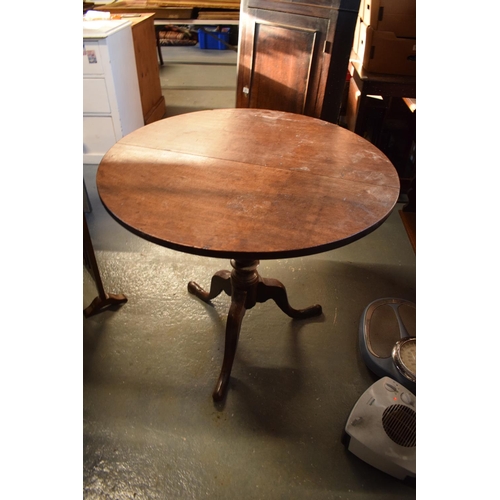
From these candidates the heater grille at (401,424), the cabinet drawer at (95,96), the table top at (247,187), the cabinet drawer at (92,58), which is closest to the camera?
the table top at (247,187)

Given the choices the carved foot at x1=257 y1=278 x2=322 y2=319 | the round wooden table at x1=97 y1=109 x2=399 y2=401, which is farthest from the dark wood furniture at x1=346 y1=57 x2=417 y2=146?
the carved foot at x1=257 y1=278 x2=322 y2=319

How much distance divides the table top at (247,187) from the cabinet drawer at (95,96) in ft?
5.01

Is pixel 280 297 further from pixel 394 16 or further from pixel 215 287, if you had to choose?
pixel 394 16

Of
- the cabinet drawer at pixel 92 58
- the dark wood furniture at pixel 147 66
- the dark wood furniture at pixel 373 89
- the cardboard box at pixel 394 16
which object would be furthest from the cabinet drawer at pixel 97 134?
the cardboard box at pixel 394 16

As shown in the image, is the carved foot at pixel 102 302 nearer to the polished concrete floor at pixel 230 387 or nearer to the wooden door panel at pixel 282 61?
the polished concrete floor at pixel 230 387

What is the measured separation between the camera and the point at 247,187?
1.20 meters

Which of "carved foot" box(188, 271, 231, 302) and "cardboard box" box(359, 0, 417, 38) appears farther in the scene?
"cardboard box" box(359, 0, 417, 38)

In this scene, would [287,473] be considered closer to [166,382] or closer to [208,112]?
[166,382]

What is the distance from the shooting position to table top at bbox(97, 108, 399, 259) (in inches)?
39.4

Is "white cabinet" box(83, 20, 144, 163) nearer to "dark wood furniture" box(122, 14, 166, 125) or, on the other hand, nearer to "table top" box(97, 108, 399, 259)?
"dark wood furniture" box(122, 14, 166, 125)

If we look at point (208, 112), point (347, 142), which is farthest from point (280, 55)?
point (347, 142)

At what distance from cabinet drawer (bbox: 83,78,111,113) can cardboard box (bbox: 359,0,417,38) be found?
1.82 metres

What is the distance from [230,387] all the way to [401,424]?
0.64m

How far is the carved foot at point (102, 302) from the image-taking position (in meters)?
1.86
